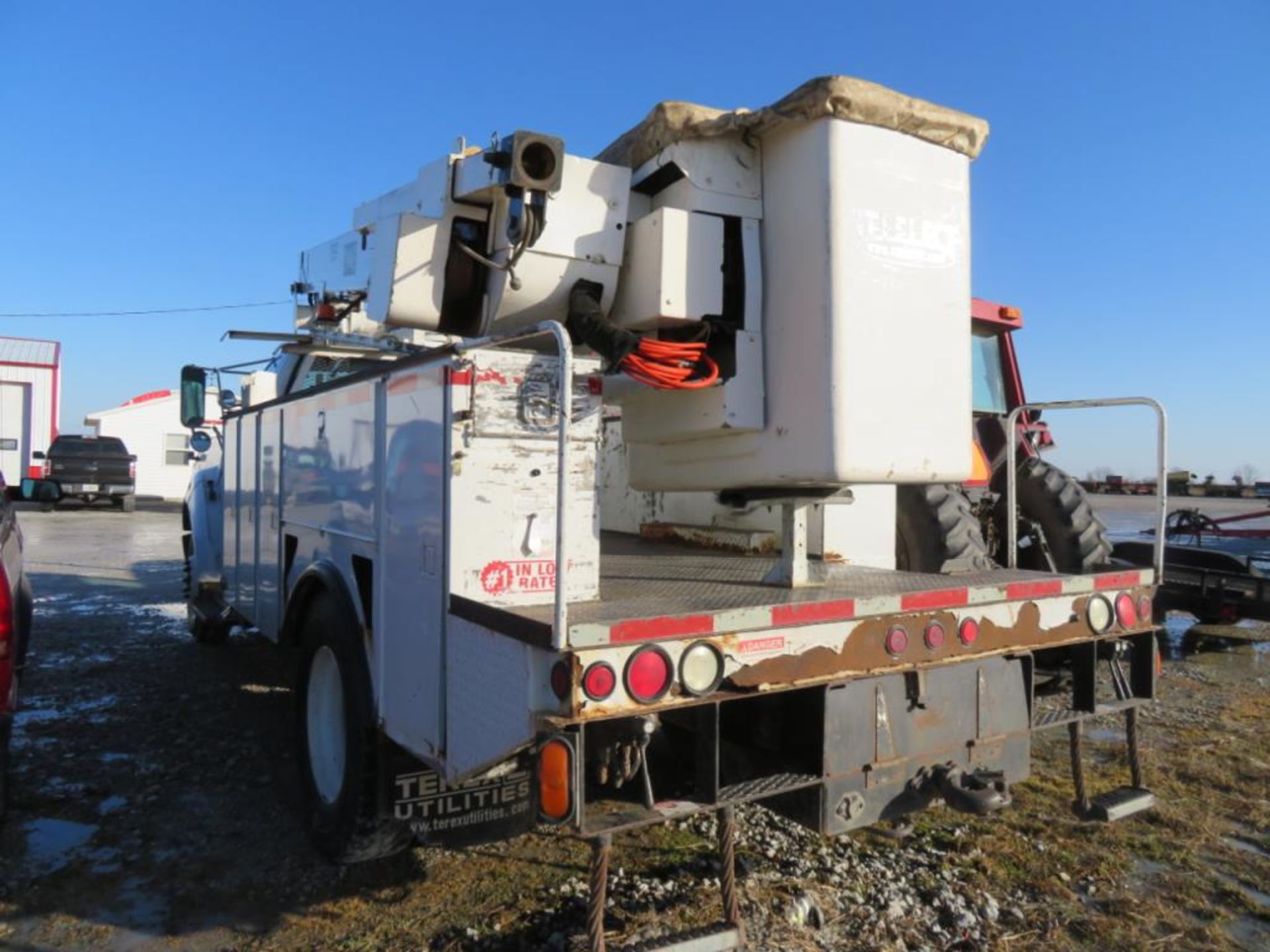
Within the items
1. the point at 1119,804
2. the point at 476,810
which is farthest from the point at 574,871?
the point at 1119,804

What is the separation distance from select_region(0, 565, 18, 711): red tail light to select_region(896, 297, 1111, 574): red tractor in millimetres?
3946

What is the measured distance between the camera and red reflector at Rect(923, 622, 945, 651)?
2.98 m

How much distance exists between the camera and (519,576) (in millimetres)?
2760

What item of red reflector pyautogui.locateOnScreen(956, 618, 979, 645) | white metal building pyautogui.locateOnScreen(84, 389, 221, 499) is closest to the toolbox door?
red reflector pyautogui.locateOnScreen(956, 618, 979, 645)

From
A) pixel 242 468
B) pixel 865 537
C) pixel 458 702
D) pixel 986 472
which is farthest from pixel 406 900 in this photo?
pixel 986 472

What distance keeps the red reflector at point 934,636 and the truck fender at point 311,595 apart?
204 cm

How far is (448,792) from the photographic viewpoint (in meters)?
2.94

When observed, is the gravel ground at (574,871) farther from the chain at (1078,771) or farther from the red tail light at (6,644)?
the red tail light at (6,644)

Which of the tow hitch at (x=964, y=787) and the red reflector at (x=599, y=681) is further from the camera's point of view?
the tow hitch at (x=964, y=787)

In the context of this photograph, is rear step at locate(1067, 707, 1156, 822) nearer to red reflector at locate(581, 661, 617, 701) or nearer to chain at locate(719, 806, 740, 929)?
chain at locate(719, 806, 740, 929)

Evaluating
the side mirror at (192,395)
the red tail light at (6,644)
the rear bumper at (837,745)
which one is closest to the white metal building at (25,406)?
the side mirror at (192,395)

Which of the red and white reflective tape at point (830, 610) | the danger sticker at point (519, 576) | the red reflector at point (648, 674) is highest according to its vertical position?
the danger sticker at point (519, 576)

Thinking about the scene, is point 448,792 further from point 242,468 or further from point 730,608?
point 242,468

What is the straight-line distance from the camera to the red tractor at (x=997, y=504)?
4.62m
